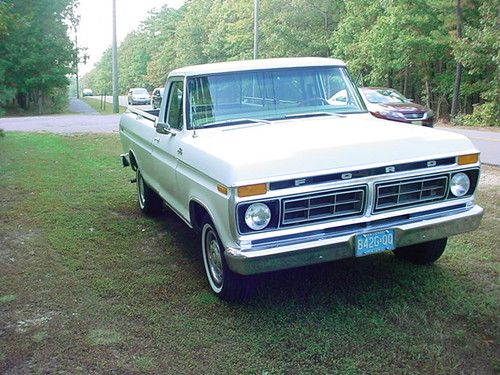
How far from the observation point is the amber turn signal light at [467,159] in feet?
14.3

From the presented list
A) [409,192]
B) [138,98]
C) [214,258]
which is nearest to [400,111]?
[409,192]

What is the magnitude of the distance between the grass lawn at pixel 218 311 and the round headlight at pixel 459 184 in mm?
820

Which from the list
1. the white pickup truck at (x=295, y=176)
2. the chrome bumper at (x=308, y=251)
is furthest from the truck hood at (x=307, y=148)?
the chrome bumper at (x=308, y=251)

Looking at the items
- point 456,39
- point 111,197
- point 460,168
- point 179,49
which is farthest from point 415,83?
point 179,49

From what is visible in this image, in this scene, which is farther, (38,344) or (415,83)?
(415,83)

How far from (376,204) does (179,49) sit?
2750 inches

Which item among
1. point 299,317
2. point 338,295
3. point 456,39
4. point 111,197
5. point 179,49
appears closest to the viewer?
point 299,317

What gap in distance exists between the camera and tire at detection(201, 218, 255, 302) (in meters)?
4.26

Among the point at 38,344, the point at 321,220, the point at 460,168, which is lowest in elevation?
the point at 38,344

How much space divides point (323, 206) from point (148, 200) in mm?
3733

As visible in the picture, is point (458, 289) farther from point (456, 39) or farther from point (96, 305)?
point (456, 39)

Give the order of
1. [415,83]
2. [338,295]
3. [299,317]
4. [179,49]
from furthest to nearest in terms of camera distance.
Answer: [179,49] < [415,83] < [338,295] < [299,317]

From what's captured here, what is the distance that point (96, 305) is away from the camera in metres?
4.51

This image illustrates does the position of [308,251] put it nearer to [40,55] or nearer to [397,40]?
[397,40]
